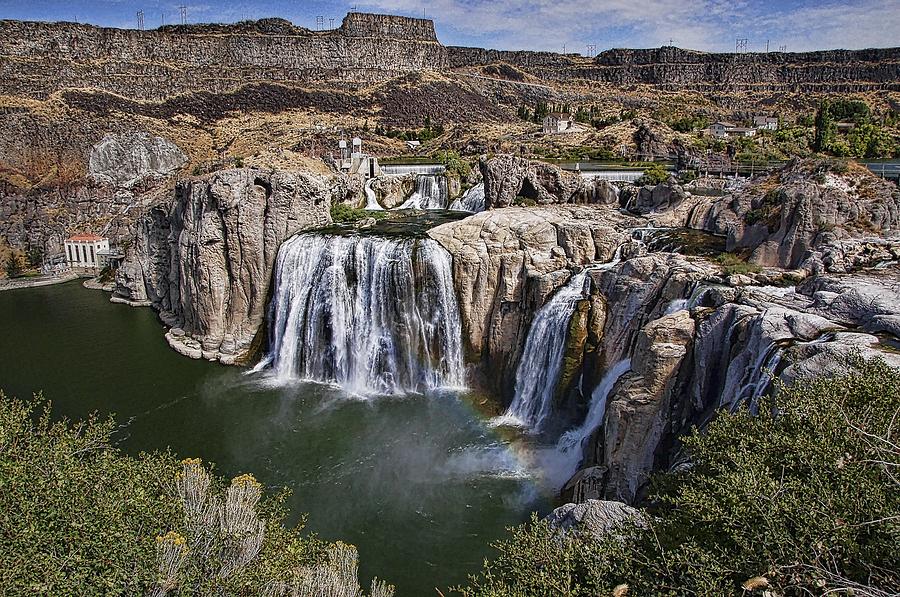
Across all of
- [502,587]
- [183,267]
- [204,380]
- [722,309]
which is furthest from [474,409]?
[183,267]

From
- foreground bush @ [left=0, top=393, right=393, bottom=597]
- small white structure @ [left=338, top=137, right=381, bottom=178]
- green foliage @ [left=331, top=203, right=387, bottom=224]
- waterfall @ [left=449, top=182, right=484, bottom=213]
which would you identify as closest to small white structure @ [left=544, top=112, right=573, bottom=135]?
small white structure @ [left=338, top=137, right=381, bottom=178]

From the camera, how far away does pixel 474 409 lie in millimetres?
24109

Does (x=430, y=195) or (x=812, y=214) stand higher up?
(x=430, y=195)

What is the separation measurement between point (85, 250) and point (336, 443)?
4040cm

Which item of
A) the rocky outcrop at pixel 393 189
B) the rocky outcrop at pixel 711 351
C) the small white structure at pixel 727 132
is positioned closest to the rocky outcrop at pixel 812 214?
the rocky outcrop at pixel 711 351

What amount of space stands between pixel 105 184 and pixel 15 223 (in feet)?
33.8

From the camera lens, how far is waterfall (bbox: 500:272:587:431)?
2220cm

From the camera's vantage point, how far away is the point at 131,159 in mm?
65250

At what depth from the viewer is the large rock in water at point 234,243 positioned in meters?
29.8

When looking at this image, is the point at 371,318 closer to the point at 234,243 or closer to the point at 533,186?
the point at 234,243

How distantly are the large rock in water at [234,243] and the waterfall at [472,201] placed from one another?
10.0 metres

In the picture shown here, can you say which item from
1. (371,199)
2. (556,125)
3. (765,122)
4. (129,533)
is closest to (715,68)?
(765,122)

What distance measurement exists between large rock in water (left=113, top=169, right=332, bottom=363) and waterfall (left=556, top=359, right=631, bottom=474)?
57.9 ft

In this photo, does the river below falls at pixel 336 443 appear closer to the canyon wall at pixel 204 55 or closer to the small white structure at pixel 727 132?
the small white structure at pixel 727 132
